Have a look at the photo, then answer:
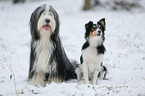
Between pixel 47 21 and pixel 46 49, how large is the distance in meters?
0.56

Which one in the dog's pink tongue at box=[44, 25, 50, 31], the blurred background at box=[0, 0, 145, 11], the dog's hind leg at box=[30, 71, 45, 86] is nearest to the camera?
the dog's pink tongue at box=[44, 25, 50, 31]

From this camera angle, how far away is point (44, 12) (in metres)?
2.93

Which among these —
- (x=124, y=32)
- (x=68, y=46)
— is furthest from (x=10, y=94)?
(x=124, y=32)

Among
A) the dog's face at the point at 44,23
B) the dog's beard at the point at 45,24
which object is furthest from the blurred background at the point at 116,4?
the dog's beard at the point at 45,24

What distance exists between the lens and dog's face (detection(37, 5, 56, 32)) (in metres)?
2.83

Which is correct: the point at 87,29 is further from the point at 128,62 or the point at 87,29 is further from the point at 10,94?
the point at 128,62

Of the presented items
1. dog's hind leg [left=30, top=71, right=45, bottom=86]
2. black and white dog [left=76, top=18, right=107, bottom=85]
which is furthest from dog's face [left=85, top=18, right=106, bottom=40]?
dog's hind leg [left=30, top=71, right=45, bottom=86]

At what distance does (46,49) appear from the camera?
10.1 ft

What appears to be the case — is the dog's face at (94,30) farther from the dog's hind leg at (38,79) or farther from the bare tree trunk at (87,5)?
the bare tree trunk at (87,5)

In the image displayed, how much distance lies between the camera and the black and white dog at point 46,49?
115 inches

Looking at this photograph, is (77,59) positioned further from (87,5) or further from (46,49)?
(87,5)

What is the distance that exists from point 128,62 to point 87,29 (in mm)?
2075

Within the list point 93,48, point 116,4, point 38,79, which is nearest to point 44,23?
point 93,48

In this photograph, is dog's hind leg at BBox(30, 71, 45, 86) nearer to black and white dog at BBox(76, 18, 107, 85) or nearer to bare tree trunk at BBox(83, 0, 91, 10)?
black and white dog at BBox(76, 18, 107, 85)
